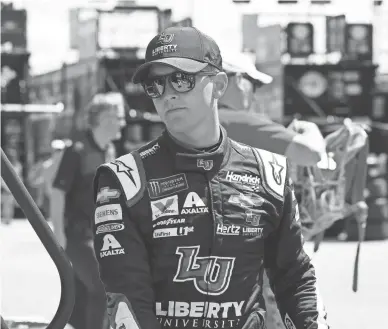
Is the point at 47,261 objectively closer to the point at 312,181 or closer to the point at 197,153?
the point at 312,181

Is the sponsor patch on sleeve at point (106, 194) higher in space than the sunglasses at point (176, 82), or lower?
lower

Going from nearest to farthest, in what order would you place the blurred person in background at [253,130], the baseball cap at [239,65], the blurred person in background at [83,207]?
the blurred person in background at [253,130], the baseball cap at [239,65], the blurred person in background at [83,207]

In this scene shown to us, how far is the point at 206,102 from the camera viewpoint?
3.26 metres

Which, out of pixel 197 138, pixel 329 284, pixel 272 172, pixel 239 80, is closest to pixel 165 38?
pixel 197 138

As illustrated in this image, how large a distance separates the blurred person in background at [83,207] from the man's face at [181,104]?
11.2 ft

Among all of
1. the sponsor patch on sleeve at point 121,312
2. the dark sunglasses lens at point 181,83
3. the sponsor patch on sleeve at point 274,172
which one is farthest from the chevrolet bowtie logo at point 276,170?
the sponsor patch on sleeve at point 121,312

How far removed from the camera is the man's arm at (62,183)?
21.9 feet

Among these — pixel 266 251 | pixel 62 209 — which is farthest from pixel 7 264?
pixel 266 251

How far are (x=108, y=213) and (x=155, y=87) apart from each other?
0.41m

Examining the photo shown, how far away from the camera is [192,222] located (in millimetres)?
3150

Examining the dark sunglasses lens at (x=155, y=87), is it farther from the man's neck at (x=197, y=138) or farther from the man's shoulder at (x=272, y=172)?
the man's shoulder at (x=272, y=172)

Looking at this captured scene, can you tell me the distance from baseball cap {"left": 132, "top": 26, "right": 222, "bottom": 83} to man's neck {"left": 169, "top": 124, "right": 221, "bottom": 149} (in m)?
0.19

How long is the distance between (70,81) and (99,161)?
26.5 m

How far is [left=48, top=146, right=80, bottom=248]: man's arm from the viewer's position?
668cm
